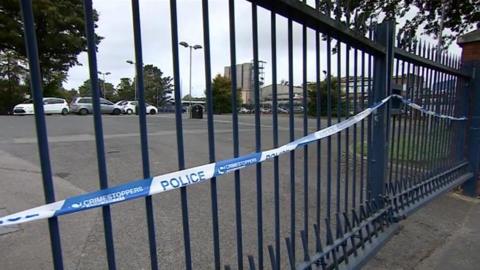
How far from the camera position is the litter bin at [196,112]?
26219mm

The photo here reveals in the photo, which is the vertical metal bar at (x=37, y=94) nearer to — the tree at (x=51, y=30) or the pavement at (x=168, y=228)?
the pavement at (x=168, y=228)

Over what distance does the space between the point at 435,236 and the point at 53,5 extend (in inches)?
1029

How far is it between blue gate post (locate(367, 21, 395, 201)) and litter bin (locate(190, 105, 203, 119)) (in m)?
23.5

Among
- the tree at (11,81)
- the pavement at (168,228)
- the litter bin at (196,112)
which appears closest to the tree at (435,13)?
the pavement at (168,228)

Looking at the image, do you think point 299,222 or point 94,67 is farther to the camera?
point 299,222

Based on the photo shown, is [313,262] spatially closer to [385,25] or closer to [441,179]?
[385,25]

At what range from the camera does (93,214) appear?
420 cm

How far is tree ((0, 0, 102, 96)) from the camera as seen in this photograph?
2225 cm

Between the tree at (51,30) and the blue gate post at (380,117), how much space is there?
68.3 ft

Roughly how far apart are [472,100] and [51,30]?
27.6 metres

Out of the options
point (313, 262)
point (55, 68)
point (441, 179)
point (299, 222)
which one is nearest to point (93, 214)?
point (299, 222)

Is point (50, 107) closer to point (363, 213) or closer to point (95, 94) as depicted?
point (363, 213)

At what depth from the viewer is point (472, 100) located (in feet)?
17.7

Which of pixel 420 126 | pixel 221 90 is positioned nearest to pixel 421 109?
pixel 420 126
